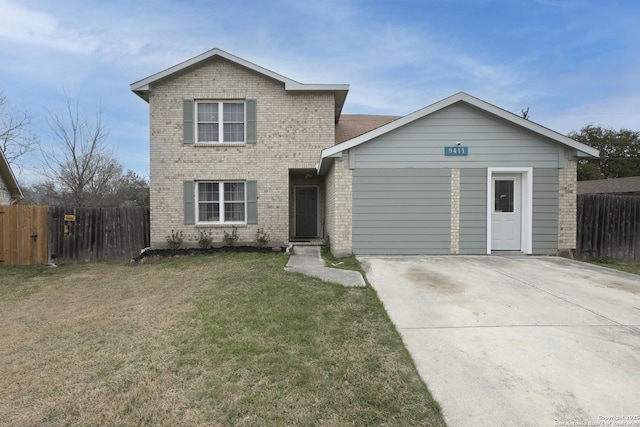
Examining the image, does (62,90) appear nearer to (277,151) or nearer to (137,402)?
(277,151)

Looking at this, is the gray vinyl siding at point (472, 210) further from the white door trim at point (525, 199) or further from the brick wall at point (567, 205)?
the brick wall at point (567, 205)

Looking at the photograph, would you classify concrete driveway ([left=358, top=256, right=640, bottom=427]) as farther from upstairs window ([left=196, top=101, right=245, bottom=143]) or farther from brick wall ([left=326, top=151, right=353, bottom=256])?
upstairs window ([left=196, top=101, right=245, bottom=143])

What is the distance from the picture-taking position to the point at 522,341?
3.60 meters

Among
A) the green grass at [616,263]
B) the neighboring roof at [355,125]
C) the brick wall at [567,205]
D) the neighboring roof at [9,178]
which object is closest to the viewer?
the green grass at [616,263]

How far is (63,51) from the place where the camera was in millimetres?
12930

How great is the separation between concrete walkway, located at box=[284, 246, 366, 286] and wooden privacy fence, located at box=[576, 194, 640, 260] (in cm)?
782

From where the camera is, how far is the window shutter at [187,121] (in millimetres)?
11227

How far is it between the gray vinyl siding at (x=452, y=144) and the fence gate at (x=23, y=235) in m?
10.5

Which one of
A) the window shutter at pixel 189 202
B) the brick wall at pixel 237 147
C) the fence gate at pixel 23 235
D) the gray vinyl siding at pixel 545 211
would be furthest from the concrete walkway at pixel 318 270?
the fence gate at pixel 23 235

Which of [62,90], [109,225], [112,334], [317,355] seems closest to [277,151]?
[109,225]

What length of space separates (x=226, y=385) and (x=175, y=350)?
1.05 metres

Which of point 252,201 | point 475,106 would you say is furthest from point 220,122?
point 475,106

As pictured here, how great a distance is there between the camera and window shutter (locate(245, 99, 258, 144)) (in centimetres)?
1127

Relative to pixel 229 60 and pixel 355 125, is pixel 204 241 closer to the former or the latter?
pixel 229 60
